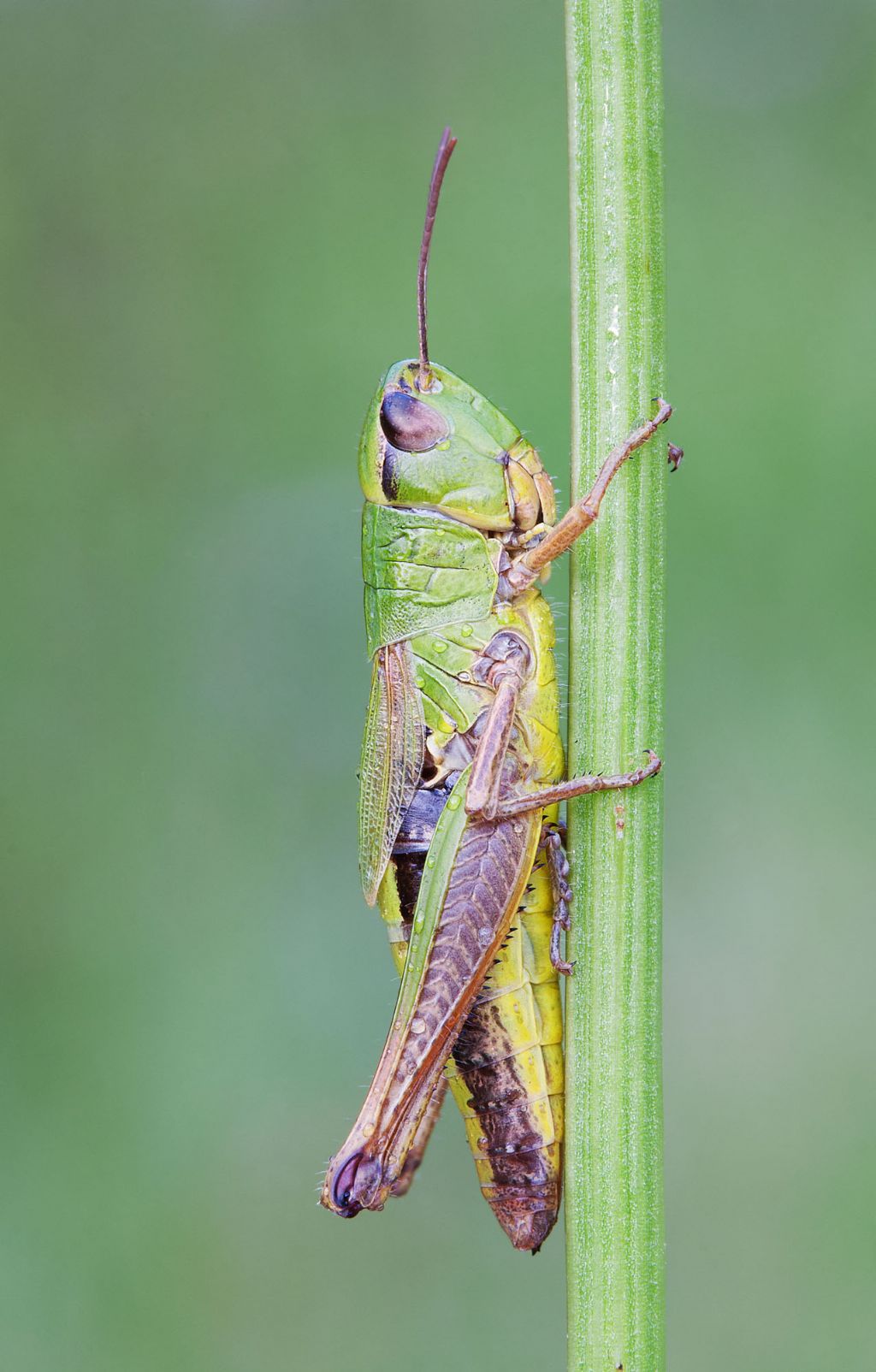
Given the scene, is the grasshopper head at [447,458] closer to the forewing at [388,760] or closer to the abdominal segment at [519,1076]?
the forewing at [388,760]

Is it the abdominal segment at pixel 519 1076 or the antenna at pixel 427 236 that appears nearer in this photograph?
the antenna at pixel 427 236

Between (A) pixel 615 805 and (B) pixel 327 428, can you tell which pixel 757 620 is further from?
(A) pixel 615 805

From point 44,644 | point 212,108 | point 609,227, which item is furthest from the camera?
point 212,108

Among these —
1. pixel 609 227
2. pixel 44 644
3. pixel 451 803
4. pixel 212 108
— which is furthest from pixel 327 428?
pixel 609 227

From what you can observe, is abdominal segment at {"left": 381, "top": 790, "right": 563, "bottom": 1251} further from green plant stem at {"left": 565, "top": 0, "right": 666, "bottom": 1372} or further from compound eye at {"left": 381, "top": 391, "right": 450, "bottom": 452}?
compound eye at {"left": 381, "top": 391, "right": 450, "bottom": 452}

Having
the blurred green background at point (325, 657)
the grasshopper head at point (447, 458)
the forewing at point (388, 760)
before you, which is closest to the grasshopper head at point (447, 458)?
the grasshopper head at point (447, 458)

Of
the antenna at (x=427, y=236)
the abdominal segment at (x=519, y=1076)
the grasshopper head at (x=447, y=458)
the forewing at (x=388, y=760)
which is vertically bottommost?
the abdominal segment at (x=519, y=1076)

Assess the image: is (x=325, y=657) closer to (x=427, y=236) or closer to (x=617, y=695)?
(x=427, y=236)
